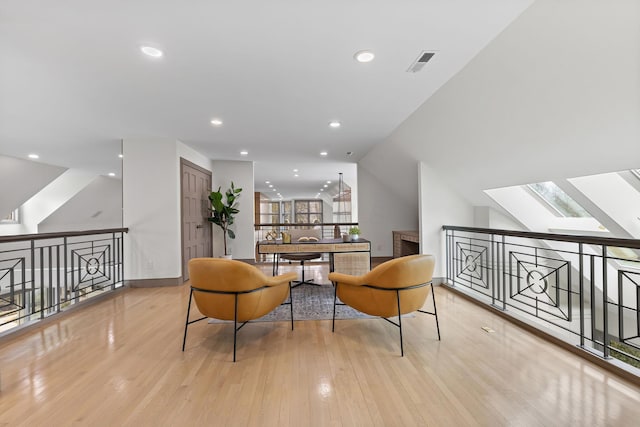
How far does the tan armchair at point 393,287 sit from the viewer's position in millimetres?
2592

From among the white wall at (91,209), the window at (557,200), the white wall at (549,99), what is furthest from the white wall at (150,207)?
the window at (557,200)

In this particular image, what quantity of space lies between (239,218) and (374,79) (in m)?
4.92

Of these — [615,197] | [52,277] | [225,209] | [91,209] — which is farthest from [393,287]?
[91,209]

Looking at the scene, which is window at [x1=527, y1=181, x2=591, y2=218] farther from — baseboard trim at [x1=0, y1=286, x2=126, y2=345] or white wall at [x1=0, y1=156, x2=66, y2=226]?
white wall at [x1=0, y1=156, x2=66, y2=226]

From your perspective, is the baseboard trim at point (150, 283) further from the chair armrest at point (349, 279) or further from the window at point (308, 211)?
the window at point (308, 211)

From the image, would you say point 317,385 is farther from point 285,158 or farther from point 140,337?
point 285,158

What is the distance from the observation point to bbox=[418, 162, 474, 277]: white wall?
4.87 meters

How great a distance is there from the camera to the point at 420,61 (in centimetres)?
261

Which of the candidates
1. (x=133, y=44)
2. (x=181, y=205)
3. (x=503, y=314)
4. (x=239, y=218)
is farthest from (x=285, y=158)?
(x=503, y=314)

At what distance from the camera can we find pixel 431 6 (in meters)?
1.91

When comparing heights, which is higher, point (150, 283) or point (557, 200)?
point (557, 200)

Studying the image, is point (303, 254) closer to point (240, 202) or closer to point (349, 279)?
point (349, 279)

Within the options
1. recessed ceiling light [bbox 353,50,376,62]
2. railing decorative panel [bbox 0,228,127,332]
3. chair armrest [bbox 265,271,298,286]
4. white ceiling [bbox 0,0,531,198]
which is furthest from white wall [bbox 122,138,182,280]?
recessed ceiling light [bbox 353,50,376,62]

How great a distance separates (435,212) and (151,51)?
4.23 meters
